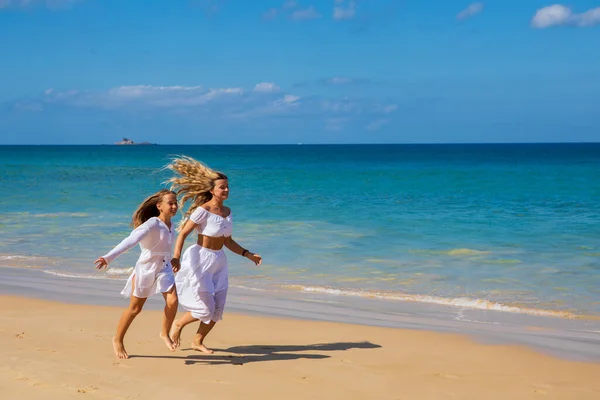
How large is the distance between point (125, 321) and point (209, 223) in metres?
1.12

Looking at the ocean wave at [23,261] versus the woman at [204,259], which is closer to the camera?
the woman at [204,259]

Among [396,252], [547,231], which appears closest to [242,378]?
[396,252]

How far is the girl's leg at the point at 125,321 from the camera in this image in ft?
20.3

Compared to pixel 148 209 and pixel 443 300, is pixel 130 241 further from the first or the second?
pixel 443 300

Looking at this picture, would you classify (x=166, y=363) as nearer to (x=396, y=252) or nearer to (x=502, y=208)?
(x=396, y=252)

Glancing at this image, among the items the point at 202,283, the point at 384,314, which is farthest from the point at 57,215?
the point at 202,283

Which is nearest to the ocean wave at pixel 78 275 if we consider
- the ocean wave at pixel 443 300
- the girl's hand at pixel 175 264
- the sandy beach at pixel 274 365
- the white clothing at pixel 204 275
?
the ocean wave at pixel 443 300

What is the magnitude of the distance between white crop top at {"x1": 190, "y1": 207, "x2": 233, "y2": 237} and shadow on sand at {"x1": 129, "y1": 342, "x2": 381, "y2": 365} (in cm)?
108

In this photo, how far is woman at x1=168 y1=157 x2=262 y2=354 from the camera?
6539mm

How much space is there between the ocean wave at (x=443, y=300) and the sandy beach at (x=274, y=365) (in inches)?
83.5

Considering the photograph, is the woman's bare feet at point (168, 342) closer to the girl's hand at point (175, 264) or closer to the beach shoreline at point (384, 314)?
the girl's hand at point (175, 264)

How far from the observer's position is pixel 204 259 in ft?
21.6

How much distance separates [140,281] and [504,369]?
3.20m

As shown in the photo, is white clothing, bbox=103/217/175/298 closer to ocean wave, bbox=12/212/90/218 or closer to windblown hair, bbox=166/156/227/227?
windblown hair, bbox=166/156/227/227
